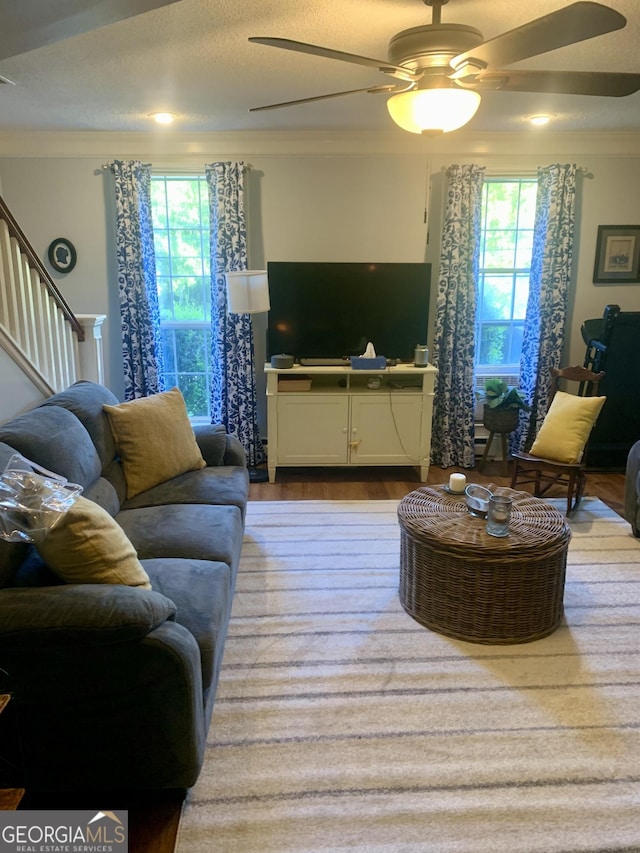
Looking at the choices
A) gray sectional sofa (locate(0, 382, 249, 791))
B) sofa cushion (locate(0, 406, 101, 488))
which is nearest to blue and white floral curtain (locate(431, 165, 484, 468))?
sofa cushion (locate(0, 406, 101, 488))

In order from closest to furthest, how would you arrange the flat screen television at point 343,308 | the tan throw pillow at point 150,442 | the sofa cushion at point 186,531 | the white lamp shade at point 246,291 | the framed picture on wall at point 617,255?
the sofa cushion at point 186,531 → the tan throw pillow at point 150,442 → the white lamp shade at point 246,291 → the flat screen television at point 343,308 → the framed picture on wall at point 617,255

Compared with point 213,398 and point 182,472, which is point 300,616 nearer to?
point 182,472

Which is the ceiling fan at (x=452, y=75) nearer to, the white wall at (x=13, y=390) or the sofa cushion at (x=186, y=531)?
the sofa cushion at (x=186, y=531)

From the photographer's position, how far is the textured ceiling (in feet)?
7.55

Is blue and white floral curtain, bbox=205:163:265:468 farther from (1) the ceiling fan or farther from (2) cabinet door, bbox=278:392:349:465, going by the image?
(1) the ceiling fan

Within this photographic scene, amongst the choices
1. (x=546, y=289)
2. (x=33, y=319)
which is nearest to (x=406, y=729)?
(x=33, y=319)

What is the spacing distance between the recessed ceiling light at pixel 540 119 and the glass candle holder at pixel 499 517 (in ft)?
8.95

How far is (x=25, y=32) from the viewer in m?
2.12

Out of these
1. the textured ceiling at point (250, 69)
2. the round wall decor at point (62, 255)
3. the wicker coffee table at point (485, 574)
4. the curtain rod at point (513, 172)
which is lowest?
the wicker coffee table at point (485, 574)

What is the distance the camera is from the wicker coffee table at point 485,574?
2486 mm

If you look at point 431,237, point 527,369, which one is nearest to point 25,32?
point 431,237

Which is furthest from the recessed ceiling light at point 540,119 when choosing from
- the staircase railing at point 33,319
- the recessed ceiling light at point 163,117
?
the staircase railing at point 33,319

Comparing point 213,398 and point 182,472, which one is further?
point 213,398

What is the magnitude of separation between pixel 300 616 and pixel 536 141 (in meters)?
3.87
